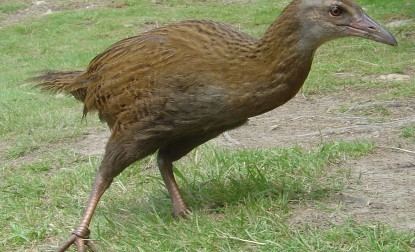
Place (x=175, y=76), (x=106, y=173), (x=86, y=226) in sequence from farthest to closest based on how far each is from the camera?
(x=106, y=173) < (x=86, y=226) < (x=175, y=76)

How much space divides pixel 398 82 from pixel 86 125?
8.19 ft

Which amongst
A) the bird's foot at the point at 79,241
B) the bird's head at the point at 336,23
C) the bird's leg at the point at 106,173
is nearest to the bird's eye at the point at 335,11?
the bird's head at the point at 336,23

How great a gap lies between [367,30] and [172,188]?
3.99 feet

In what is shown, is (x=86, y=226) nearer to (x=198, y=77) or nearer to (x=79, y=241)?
(x=79, y=241)

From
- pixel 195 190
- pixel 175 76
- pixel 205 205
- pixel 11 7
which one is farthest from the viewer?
pixel 11 7

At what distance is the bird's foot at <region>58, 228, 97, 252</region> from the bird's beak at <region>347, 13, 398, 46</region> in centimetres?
143

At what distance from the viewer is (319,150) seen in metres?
4.52

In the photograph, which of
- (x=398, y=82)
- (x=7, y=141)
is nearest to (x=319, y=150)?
(x=398, y=82)

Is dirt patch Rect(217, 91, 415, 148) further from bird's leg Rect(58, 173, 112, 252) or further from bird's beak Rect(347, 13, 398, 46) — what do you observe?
bird's leg Rect(58, 173, 112, 252)

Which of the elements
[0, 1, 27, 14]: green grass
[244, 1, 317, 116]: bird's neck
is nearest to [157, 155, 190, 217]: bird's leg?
[244, 1, 317, 116]: bird's neck

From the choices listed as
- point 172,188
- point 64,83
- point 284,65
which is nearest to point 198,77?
point 284,65

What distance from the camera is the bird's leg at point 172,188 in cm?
382

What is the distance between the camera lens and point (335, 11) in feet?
11.1

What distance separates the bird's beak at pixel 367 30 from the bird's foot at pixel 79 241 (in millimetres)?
1429
